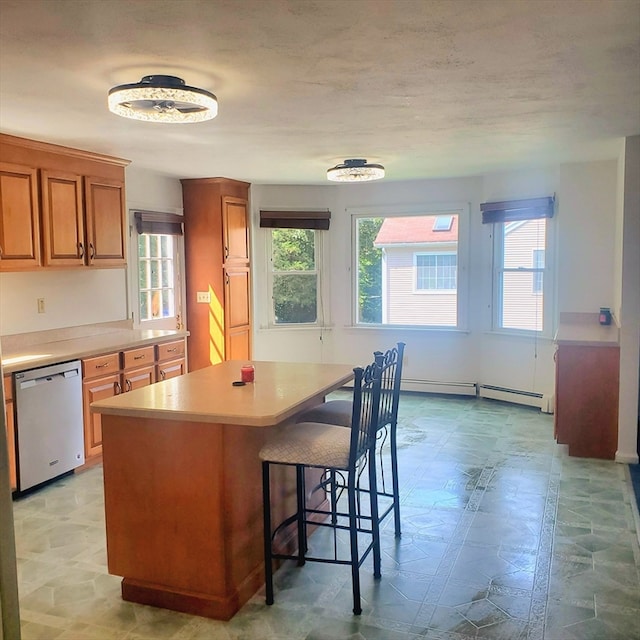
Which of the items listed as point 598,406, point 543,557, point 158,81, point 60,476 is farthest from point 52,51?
point 598,406

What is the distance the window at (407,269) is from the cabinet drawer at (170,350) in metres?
2.38

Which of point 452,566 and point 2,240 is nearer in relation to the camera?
point 452,566

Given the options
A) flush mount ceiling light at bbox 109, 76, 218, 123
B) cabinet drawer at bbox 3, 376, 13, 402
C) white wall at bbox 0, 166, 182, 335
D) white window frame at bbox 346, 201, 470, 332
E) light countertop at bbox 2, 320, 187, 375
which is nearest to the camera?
flush mount ceiling light at bbox 109, 76, 218, 123

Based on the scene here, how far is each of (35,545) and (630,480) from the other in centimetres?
364

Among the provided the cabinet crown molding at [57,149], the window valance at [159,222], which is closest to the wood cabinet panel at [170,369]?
the window valance at [159,222]

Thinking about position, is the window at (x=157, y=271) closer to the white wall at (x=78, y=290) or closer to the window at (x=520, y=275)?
the white wall at (x=78, y=290)

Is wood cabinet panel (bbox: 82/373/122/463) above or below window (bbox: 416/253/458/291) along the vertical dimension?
below

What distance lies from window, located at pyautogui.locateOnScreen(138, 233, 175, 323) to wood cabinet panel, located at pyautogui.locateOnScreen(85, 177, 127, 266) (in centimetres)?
69

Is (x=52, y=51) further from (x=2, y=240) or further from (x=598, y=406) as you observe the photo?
(x=598, y=406)

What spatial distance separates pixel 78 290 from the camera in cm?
499

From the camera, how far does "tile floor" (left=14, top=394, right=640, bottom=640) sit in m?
2.45

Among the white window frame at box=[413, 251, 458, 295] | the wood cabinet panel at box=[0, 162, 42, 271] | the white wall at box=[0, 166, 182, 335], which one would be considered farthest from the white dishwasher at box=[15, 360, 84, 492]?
the white window frame at box=[413, 251, 458, 295]

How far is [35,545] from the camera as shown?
321cm

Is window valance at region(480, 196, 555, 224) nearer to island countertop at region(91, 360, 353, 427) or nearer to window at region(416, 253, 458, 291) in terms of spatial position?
window at region(416, 253, 458, 291)
